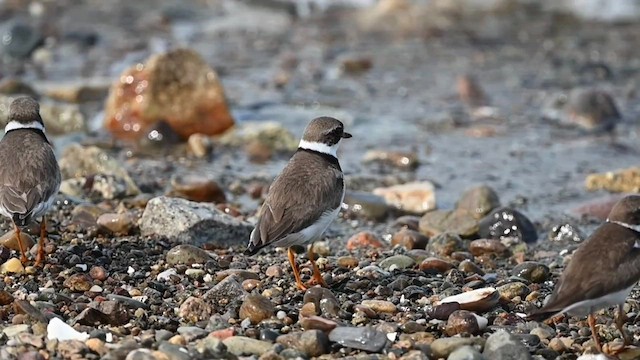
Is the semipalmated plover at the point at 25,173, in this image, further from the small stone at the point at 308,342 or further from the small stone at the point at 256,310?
the small stone at the point at 308,342

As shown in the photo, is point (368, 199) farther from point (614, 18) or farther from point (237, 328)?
point (614, 18)

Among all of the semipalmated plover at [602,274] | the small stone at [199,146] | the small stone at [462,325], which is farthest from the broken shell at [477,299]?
the small stone at [199,146]

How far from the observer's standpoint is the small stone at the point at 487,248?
9281 millimetres

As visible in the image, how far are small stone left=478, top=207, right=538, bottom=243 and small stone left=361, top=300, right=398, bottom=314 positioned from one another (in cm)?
308

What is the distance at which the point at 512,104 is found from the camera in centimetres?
1603

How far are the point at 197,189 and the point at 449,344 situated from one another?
195 inches

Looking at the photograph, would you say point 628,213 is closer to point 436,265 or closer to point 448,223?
point 436,265

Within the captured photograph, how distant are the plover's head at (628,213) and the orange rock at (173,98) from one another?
7729mm

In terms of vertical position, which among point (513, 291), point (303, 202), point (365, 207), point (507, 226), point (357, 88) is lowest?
point (357, 88)

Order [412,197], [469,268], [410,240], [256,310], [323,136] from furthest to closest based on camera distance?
1. [412,197]
2. [410,240]
3. [469,268]
4. [323,136]
5. [256,310]

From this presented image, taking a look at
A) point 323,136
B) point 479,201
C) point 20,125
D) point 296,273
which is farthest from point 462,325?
point 479,201

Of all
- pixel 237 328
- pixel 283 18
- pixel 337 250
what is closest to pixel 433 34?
pixel 283 18

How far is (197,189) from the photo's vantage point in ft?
35.5

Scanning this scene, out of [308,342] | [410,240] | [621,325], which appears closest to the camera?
[308,342]
